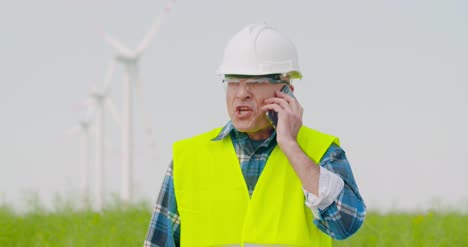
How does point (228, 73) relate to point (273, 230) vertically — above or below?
above

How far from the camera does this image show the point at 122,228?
8.30 metres

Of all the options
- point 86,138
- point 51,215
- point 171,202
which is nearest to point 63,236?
point 51,215

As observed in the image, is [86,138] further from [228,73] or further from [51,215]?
[228,73]

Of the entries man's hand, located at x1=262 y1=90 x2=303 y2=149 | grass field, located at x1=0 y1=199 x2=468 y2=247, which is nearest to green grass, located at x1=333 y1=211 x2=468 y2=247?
grass field, located at x1=0 y1=199 x2=468 y2=247

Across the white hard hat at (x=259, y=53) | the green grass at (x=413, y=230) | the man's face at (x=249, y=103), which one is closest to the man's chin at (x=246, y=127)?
the man's face at (x=249, y=103)

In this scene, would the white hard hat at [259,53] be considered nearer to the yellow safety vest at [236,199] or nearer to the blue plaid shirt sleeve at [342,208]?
the yellow safety vest at [236,199]

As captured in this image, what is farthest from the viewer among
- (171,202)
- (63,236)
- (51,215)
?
(51,215)

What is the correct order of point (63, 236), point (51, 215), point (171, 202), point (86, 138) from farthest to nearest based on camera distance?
point (86, 138), point (51, 215), point (63, 236), point (171, 202)

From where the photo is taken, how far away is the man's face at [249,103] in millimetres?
3682

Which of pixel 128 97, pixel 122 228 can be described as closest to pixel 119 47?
pixel 128 97

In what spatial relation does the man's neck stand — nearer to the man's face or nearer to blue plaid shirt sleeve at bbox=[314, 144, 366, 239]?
the man's face

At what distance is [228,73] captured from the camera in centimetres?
379

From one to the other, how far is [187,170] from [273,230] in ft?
1.85

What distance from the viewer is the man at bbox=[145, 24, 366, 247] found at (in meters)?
3.61
